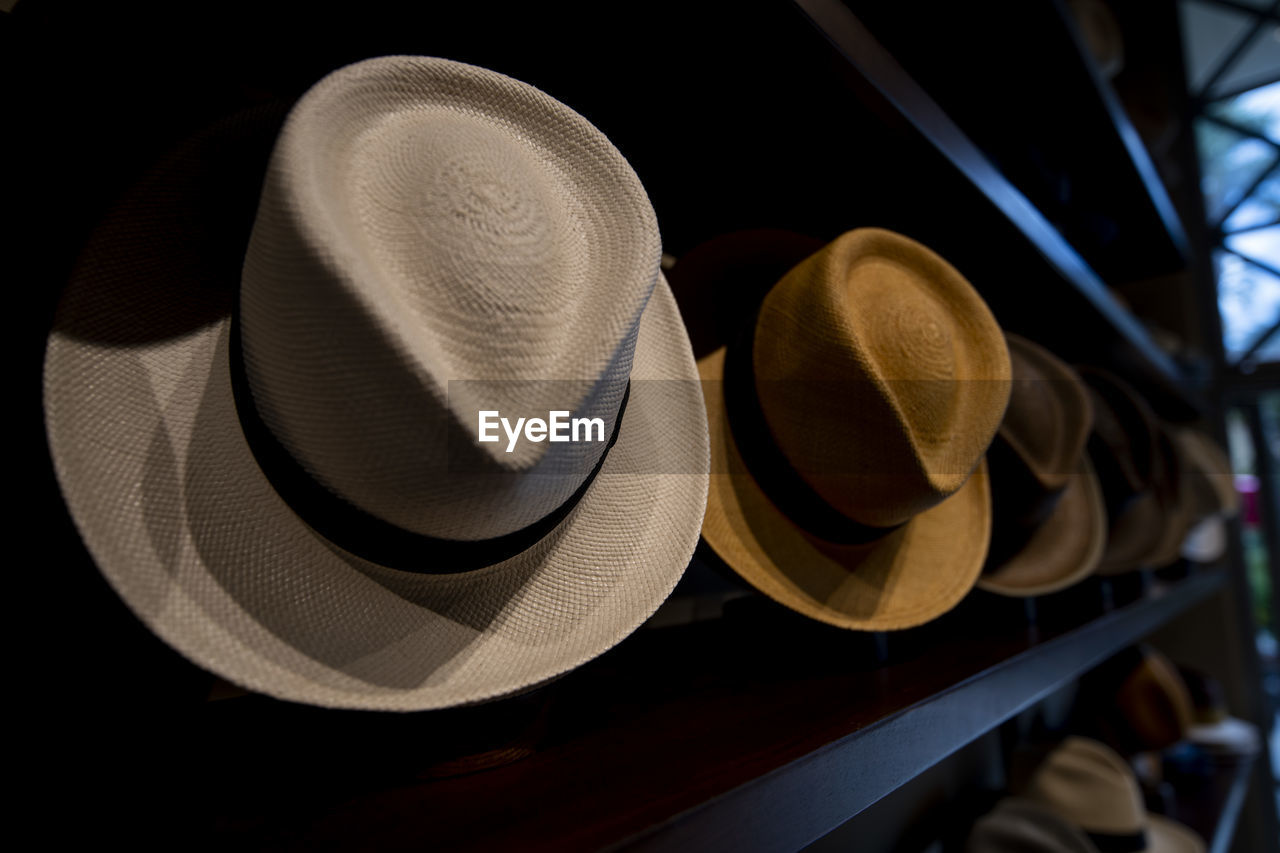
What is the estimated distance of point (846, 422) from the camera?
1.93ft

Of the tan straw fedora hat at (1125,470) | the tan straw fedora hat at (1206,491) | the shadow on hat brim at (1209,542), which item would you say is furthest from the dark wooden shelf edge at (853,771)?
the shadow on hat brim at (1209,542)

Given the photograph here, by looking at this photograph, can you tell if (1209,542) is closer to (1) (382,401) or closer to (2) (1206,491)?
(2) (1206,491)

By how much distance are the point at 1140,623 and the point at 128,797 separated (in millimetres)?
1486

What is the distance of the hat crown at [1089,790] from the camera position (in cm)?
125

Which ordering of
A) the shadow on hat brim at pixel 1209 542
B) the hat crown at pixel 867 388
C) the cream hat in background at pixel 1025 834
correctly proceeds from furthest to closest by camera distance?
the shadow on hat brim at pixel 1209 542, the cream hat in background at pixel 1025 834, the hat crown at pixel 867 388

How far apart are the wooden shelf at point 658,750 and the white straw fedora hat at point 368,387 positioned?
0.25ft

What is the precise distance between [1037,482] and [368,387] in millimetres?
A: 884

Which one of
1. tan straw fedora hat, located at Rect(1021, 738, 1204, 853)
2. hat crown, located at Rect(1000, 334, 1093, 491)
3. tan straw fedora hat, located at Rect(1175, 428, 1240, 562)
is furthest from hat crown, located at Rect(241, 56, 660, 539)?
tan straw fedora hat, located at Rect(1175, 428, 1240, 562)

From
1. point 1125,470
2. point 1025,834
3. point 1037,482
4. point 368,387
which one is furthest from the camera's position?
point 1125,470

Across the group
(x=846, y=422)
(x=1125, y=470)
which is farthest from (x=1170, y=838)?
(x=846, y=422)

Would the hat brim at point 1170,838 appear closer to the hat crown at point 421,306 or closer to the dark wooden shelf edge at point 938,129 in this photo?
the dark wooden shelf edge at point 938,129

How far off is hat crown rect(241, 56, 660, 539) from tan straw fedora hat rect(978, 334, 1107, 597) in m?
0.74

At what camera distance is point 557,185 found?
0.41 metres

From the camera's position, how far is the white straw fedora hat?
325 millimetres
